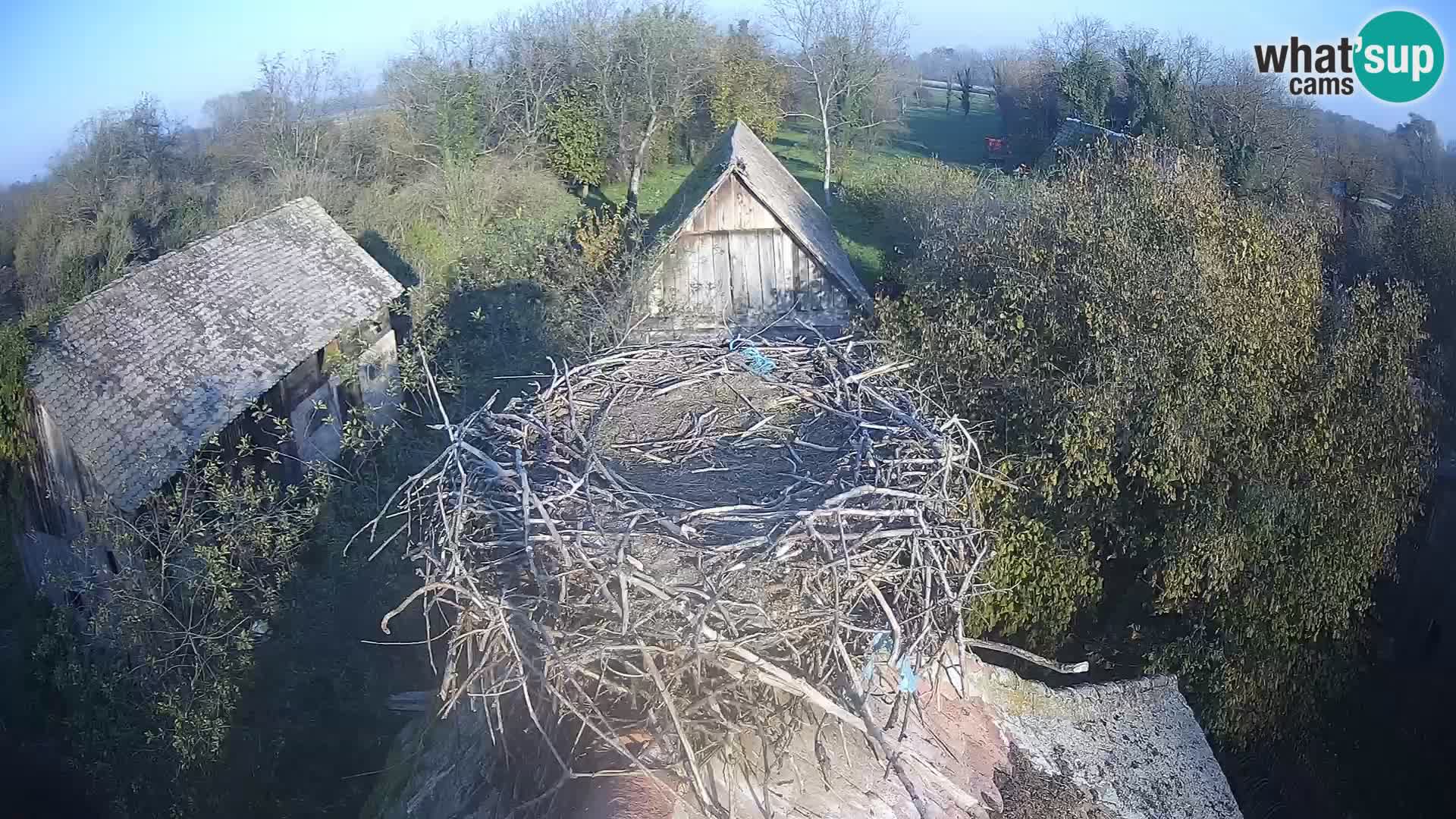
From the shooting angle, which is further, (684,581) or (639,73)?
(639,73)

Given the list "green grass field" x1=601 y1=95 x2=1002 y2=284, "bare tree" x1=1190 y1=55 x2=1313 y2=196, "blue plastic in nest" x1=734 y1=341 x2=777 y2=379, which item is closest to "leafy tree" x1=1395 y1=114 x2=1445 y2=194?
"bare tree" x1=1190 y1=55 x2=1313 y2=196

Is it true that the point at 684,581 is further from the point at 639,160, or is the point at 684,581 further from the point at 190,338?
the point at 639,160

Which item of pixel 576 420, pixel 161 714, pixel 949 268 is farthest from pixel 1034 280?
pixel 161 714

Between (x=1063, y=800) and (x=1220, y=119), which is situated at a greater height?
(x=1220, y=119)

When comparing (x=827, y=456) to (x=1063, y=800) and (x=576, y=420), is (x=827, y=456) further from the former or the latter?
(x=1063, y=800)

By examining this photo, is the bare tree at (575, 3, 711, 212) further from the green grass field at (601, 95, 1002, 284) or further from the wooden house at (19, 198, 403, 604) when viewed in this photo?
the wooden house at (19, 198, 403, 604)

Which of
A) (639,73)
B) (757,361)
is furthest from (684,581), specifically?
(639,73)
